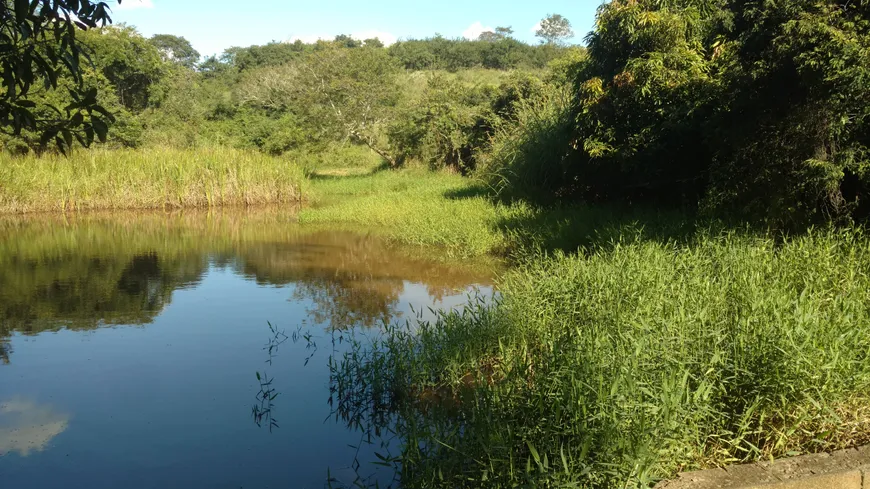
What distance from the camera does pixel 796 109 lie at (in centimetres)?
656

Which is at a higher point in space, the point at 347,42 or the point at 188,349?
the point at 347,42

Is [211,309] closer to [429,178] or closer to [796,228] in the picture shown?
[796,228]

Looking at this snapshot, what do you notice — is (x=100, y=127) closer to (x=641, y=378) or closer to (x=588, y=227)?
(x=641, y=378)

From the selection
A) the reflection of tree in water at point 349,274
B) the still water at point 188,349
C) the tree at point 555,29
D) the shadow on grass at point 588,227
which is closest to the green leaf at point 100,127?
the still water at point 188,349

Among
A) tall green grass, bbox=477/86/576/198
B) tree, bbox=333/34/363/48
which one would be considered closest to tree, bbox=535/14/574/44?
tree, bbox=333/34/363/48

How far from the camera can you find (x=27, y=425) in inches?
202

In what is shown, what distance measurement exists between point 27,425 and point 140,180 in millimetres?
13760

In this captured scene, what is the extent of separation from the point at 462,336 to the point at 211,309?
4.10m

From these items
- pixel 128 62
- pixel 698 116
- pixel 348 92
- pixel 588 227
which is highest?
pixel 128 62

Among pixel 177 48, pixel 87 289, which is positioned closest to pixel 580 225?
pixel 87 289

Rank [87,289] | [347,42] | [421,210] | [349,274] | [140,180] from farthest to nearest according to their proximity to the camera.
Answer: [347,42]
[140,180]
[421,210]
[349,274]
[87,289]

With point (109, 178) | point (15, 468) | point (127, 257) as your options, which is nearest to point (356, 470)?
point (15, 468)

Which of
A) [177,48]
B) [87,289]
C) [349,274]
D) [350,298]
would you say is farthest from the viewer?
[177,48]

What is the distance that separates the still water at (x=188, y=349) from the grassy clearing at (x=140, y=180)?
355 centimetres
